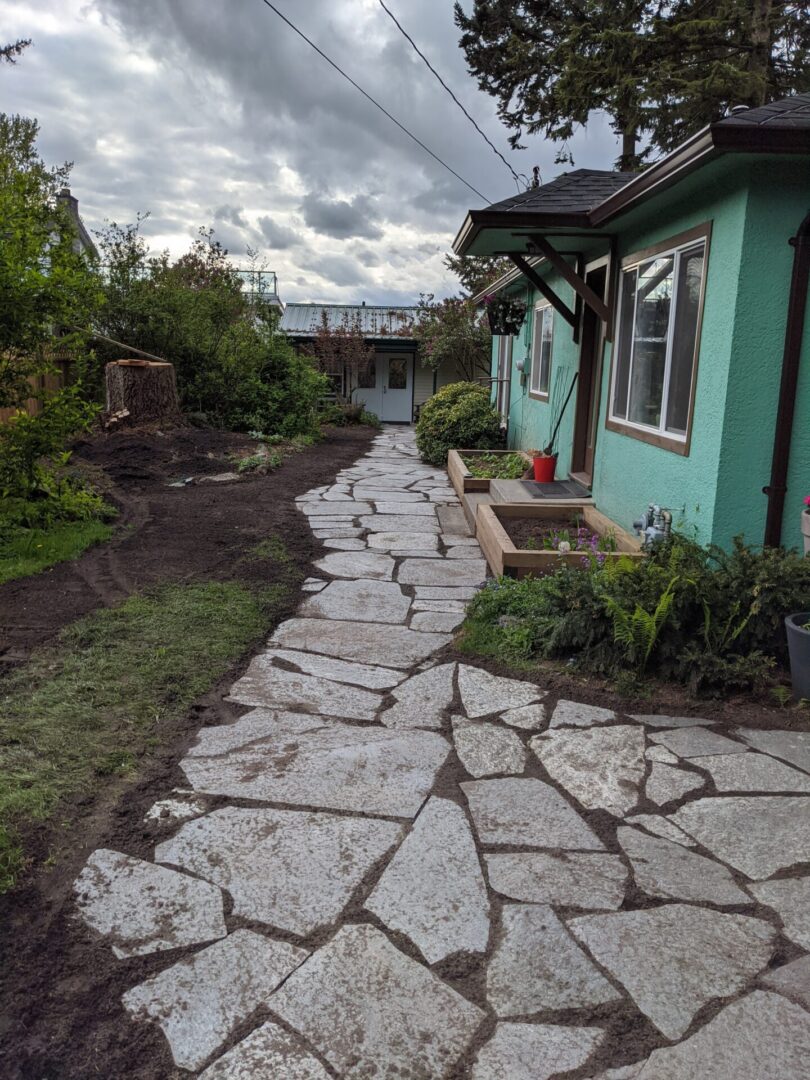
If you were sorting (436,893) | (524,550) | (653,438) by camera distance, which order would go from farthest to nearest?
1. (524,550)
2. (653,438)
3. (436,893)

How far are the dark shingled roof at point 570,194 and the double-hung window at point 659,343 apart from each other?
0.65 m

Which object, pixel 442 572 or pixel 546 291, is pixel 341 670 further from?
pixel 546 291

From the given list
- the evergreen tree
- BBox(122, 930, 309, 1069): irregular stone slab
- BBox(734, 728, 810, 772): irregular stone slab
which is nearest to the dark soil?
BBox(122, 930, 309, 1069): irregular stone slab

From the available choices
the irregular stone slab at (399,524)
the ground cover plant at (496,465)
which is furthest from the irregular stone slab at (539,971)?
the ground cover plant at (496,465)

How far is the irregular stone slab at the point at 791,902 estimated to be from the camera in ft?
7.31

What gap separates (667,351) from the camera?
552cm

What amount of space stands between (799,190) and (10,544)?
5730mm

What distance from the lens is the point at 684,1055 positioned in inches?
71.2

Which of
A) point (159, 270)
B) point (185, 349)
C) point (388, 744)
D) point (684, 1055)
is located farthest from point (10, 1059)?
→ point (159, 270)

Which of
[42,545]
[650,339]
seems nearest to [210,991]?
[42,545]

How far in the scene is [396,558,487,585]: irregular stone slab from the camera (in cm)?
599

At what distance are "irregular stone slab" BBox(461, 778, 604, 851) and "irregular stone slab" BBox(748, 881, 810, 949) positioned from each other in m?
0.50

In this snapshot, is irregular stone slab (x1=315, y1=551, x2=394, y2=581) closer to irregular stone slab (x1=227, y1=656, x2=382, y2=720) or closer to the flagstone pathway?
irregular stone slab (x1=227, y1=656, x2=382, y2=720)

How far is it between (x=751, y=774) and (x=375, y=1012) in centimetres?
190
